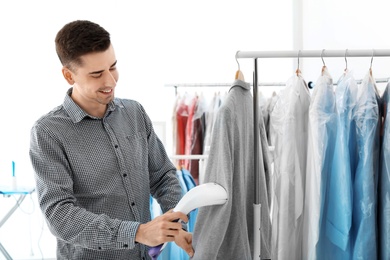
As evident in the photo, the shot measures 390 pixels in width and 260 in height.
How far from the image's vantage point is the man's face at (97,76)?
1.68 m

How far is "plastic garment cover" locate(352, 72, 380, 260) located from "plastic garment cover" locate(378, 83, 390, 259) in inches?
1.0

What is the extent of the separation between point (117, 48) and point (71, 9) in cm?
60

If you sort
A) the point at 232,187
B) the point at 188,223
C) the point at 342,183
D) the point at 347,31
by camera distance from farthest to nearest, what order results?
the point at 347,31, the point at 188,223, the point at 342,183, the point at 232,187

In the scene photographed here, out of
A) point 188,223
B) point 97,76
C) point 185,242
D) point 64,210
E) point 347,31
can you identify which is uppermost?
point 347,31

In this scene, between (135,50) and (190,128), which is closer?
(190,128)

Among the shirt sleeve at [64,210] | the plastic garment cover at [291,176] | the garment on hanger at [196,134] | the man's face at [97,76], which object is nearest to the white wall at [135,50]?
the garment on hanger at [196,134]

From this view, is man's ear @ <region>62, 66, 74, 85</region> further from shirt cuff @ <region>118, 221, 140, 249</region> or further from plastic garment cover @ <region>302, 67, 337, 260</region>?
plastic garment cover @ <region>302, 67, 337, 260</region>

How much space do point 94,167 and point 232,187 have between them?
1.57ft

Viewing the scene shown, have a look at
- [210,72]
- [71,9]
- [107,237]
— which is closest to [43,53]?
[71,9]

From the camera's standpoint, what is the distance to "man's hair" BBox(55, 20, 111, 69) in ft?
5.49

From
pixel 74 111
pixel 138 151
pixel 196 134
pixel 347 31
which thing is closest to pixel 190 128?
pixel 196 134

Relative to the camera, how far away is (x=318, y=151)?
179 centimetres

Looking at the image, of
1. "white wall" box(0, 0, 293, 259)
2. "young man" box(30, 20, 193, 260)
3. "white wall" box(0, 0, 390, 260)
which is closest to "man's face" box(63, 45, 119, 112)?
"young man" box(30, 20, 193, 260)

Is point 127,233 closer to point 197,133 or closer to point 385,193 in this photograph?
point 385,193
